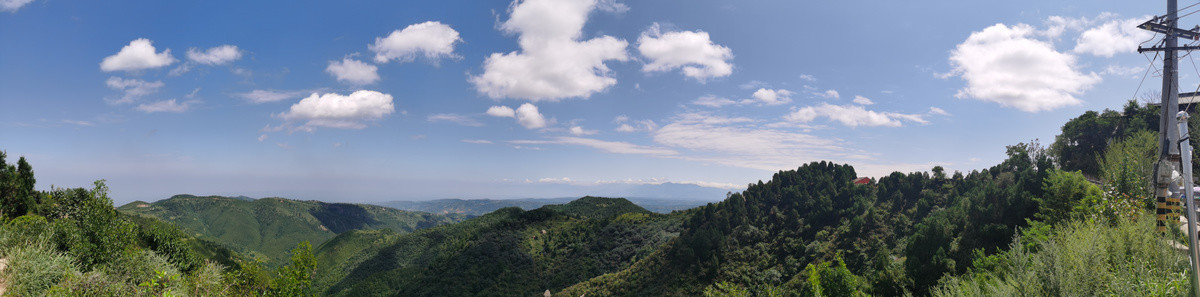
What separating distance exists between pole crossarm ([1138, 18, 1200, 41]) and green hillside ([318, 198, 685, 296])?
94513 millimetres

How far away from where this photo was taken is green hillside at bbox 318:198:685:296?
105 metres

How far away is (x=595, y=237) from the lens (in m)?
119

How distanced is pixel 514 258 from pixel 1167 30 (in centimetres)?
11385

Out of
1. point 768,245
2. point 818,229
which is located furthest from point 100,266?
point 818,229

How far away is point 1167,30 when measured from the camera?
10.9 meters

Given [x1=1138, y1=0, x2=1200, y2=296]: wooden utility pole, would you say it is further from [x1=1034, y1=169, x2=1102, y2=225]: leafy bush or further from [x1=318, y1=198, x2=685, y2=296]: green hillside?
[x1=318, y1=198, x2=685, y2=296]: green hillside

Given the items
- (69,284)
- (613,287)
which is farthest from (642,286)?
(69,284)

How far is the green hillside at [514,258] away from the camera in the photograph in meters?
105

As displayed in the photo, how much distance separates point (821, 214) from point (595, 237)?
194 feet

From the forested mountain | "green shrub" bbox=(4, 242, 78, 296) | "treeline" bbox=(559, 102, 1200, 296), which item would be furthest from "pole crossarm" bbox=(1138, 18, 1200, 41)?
"green shrub" bbox=(4, 242, 78, 296)

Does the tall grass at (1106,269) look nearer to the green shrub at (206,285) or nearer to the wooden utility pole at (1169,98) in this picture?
the wooden utility pole at (1169,98)

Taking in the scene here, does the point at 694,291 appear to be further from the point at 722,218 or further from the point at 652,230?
the point at 652,230

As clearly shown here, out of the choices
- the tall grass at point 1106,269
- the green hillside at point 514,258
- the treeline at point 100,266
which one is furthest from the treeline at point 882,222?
the treeline at point 100,266

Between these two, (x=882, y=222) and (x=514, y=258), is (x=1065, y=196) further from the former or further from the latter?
(x=514, y=258)
